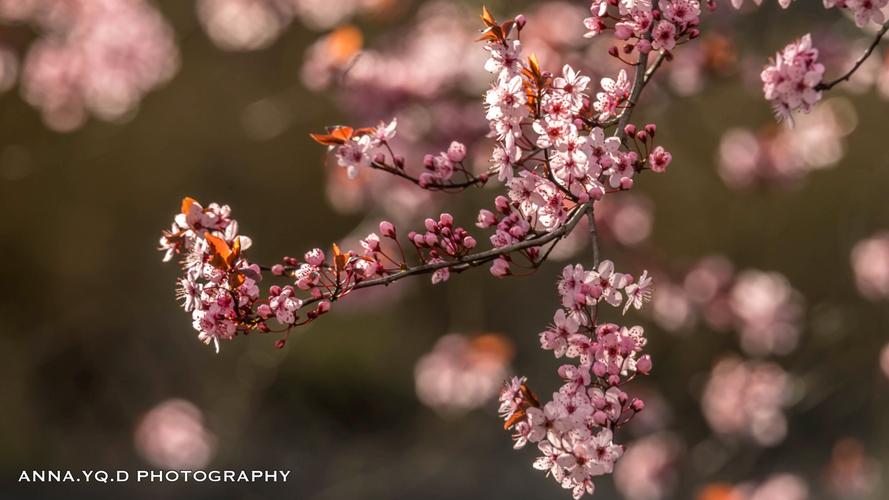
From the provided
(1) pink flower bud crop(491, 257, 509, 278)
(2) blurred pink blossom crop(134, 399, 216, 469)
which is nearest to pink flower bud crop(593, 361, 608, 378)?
(1) pink flower bud crop(491, 257, 509, 278)

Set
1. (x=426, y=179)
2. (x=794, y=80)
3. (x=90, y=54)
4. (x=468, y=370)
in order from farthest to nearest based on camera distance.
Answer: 1. (x=90, y=54)
2. (x=468, y=370)
3. (x=426, y=179)
4. (x=794, y=80)

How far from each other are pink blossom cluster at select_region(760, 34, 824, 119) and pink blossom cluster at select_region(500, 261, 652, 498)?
0.20 metres

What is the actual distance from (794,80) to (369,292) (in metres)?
2.02

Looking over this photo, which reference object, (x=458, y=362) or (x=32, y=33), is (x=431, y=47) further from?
(x=32, y=33)

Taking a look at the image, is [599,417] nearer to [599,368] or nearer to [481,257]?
[599,368]

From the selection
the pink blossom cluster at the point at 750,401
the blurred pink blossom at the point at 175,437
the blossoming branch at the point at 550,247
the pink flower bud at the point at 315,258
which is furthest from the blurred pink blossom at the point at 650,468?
the pink flower bud at the point at 315,258

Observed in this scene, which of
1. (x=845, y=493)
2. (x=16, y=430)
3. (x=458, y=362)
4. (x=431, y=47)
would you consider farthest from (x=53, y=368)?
(x=845, y=493)

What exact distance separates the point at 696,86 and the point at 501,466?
1274mm

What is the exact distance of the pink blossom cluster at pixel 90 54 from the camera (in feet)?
8.95

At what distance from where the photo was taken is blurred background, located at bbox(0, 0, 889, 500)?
8.91ft

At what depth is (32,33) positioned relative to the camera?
292cm

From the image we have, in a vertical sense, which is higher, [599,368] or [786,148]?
[786,148]

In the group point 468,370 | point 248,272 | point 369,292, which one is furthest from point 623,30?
point 369,292

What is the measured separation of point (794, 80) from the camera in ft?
2.68
